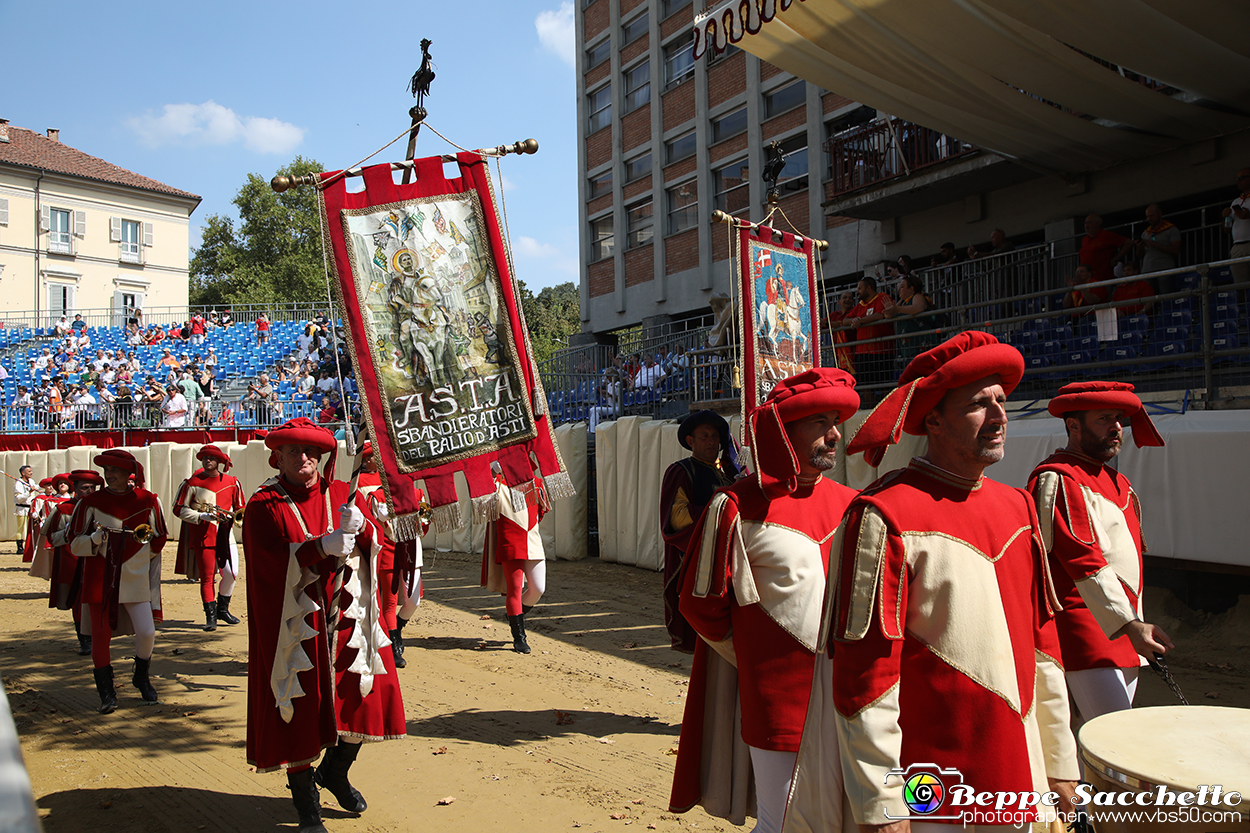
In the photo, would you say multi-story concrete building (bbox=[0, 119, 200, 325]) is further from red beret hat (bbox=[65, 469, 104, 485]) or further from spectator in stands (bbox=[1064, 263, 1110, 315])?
spectator in stands (bbox=[1064, 263, 1110, 315])

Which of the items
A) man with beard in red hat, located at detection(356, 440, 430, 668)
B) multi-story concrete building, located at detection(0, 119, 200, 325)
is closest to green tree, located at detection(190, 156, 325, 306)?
multi-story concrete building, located at detection(0, 119, 200, 325)

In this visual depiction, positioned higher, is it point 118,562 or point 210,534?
point 118,562

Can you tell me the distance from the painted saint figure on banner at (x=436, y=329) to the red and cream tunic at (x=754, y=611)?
6.95ft

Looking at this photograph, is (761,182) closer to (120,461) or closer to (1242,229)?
(1242,229)

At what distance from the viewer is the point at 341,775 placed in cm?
486

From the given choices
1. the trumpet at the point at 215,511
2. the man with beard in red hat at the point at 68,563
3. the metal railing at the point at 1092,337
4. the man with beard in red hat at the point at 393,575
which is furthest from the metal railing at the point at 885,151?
the man with beard in red hat at the point at 68,563

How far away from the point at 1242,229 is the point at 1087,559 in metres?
7.40

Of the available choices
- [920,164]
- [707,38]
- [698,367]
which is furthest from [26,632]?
[920,164]

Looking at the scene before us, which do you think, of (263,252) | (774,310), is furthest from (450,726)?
(263,252)

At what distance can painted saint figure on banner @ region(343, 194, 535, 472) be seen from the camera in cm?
522

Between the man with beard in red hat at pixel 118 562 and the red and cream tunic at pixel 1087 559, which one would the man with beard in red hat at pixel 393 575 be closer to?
the man with beard in red hat at pixel 118 562

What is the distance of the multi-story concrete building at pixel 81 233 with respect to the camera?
43969 mm

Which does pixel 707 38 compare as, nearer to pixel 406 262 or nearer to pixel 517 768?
pixel 406 262

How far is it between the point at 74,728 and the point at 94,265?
1871 inches
